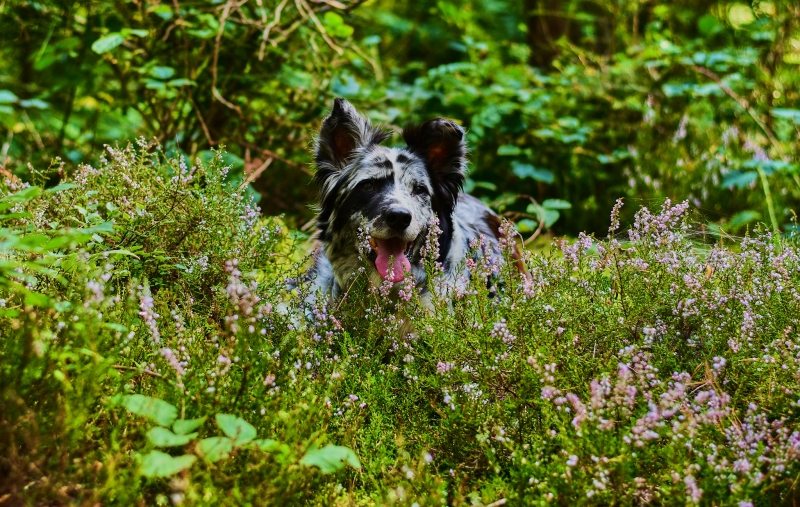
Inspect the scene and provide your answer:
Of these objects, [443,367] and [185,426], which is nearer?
[185,426]

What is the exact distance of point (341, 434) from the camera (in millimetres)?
2734

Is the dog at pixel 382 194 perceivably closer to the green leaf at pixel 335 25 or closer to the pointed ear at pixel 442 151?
the pointed ear at pixel 442 151

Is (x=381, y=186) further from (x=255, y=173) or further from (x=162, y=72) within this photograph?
(x=162, y=72)

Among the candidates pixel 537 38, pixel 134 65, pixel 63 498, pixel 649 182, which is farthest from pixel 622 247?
pixel 537 38

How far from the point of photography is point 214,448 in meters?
2.11

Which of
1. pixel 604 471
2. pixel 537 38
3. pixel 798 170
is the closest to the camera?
pixel 604 471

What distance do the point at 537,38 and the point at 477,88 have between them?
3.95m

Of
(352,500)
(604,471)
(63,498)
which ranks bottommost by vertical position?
(352,500)

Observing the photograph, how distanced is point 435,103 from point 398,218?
3.63 metres

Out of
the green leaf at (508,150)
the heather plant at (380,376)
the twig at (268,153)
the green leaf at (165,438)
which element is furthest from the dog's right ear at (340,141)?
the green leaf at (165,438)

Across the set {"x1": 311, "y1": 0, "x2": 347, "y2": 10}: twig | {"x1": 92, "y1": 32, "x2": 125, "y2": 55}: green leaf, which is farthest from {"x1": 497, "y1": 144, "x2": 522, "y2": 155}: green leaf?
{"x1": 92, "y1": 32, "x2": 125, "y2": 55}: green leaf

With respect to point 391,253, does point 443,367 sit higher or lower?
higher

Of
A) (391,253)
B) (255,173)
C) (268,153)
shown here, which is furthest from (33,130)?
(391,253)

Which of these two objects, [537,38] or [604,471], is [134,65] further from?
[537,38]
